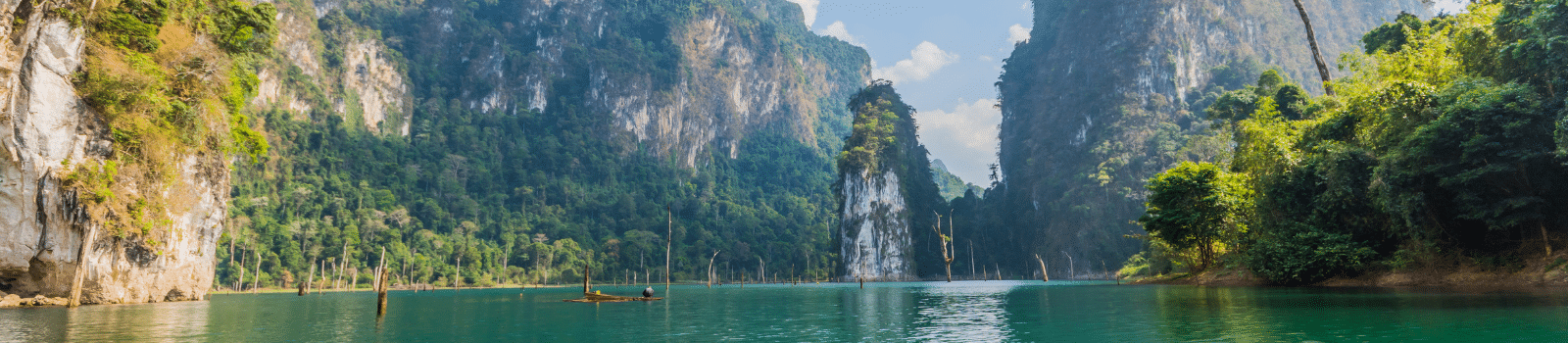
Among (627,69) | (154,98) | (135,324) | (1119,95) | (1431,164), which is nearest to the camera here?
(135,324)

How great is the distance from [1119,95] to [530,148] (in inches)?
4259

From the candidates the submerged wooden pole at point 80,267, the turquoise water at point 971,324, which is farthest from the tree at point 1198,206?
the submerged wooden pole at point 80,267

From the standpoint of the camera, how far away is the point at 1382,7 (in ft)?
514

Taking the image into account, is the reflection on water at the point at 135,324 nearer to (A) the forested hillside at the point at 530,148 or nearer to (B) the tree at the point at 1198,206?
(B) the tree at the point at 1198,206

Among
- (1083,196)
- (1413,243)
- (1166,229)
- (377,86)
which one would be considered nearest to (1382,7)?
(1083,196)

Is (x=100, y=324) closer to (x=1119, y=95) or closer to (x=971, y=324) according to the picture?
(x=971, y=324)

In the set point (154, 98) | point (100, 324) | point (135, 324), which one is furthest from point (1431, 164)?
point (154, 98)

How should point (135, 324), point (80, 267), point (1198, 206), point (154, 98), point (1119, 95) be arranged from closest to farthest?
point (135, 324)
point (80, 267)
point (154, 98)
point (1198, 206)
point (1119, 95)

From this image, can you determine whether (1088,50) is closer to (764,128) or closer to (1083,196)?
(1083,196)

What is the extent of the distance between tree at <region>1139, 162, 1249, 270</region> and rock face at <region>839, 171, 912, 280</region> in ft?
241

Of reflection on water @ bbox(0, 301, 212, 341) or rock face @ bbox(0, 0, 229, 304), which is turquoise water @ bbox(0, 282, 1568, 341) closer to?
reflection on water @ bbox(0, 301, 212, 341)

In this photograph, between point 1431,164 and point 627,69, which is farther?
point 627,69

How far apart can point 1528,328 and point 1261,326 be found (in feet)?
11.5

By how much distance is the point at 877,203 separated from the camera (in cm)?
11781
